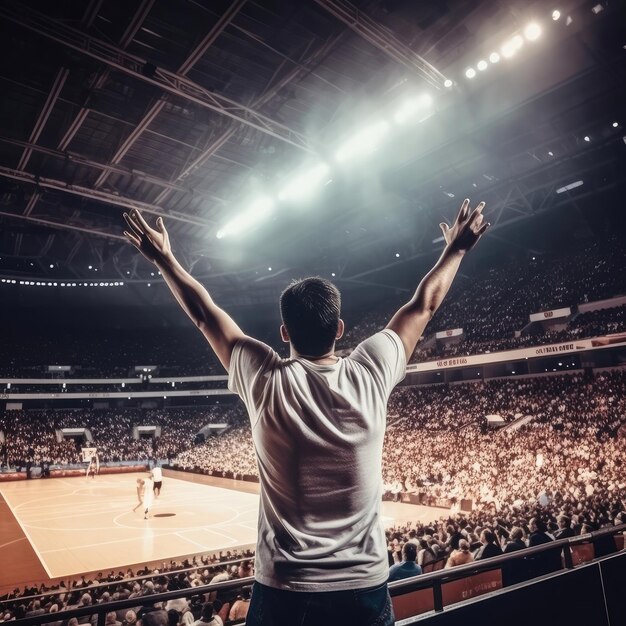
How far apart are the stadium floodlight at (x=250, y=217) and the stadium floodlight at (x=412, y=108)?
5.85 metres

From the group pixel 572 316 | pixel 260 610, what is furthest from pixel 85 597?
pixel 572 316

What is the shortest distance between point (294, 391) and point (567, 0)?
12899mm

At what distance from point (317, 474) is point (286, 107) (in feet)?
45.3

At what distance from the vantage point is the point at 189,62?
436 inches

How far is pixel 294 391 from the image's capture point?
4.17ft

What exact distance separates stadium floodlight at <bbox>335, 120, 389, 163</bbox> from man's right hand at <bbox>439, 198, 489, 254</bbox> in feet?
40.8

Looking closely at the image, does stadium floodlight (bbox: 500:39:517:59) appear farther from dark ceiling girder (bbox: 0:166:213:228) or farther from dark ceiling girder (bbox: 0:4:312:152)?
dark ceiling girder (bbox: 0:166:213:228)

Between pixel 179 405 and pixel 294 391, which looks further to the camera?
pixel 179 405

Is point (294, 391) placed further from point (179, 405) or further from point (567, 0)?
A: point (179, 405)

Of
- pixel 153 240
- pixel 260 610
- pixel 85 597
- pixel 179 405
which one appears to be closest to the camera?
pixel 260 610

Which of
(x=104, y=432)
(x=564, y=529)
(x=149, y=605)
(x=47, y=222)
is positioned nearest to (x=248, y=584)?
(x=149, y=605)

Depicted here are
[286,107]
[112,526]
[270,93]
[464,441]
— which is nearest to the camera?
[270,93]

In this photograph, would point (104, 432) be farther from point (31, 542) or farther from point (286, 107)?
point (286, 107)

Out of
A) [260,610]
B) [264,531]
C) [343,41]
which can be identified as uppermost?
[343,41]
